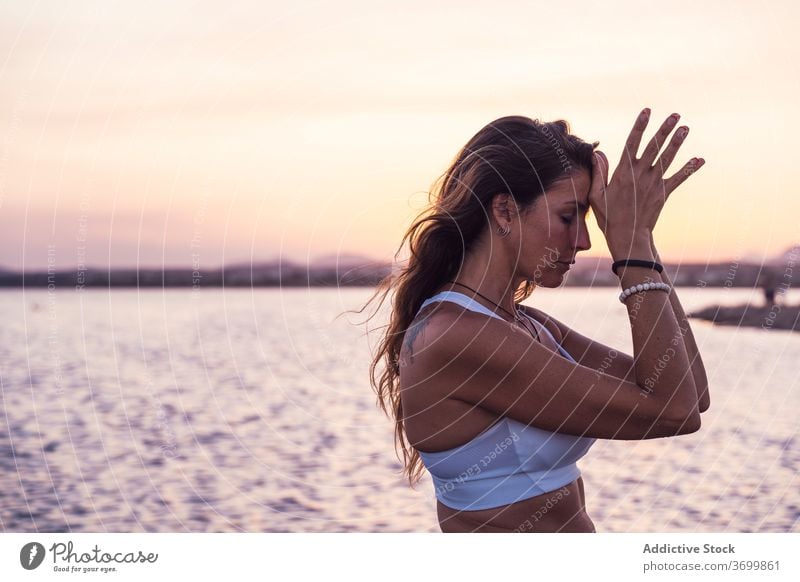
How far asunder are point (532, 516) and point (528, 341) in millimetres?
499

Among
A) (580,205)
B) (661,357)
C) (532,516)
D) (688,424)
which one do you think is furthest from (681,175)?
(532,516)

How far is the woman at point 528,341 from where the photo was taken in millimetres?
2588

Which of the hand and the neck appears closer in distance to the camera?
the hand

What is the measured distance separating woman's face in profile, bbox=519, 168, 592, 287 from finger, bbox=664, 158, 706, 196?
21 centimetres

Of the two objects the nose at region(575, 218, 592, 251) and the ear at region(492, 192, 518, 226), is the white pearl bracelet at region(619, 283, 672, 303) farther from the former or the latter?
the ear at region(492, 192, 518, 226)

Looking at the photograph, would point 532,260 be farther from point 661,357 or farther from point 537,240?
point 661,357

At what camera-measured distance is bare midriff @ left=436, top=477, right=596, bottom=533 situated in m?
2.75

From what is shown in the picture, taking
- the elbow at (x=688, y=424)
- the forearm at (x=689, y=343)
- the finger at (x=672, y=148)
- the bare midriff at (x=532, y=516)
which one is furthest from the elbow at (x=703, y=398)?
the finger at (x=672, y=148)

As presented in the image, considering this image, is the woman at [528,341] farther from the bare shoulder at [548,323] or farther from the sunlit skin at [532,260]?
the bare shoulder at [548,323]

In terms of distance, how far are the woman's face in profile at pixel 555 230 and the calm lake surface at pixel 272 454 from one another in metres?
0.81

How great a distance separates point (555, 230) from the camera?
2.74 metres

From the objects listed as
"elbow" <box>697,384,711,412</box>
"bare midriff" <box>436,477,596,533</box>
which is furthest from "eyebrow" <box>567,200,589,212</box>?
"bare midriff" <box>436,477,596,533</box>

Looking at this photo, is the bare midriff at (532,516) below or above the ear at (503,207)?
below

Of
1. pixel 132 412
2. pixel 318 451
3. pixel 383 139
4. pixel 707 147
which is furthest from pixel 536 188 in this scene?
pixel 132 412
